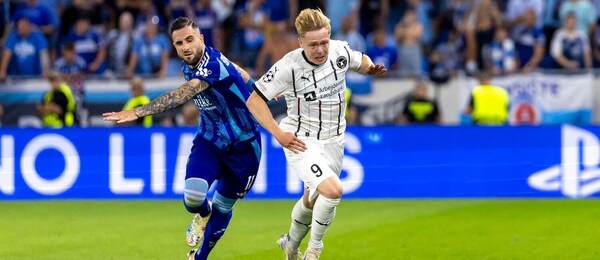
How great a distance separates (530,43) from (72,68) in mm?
7738

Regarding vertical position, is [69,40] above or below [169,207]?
above

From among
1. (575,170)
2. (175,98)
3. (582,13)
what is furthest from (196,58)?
(582,13)

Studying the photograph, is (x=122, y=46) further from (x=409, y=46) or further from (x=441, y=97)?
(x=441, y=97)

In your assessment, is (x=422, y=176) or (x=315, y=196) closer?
(x=315, y=196)

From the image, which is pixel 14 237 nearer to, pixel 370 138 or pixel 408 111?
pixel 370 138

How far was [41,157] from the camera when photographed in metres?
16.4

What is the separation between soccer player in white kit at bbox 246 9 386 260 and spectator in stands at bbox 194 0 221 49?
11.0 meters

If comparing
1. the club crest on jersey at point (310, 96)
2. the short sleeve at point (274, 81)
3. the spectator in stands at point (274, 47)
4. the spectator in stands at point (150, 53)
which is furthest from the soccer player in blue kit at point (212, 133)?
the spectator in stands at point (150, 53)

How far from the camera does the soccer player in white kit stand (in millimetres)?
9359

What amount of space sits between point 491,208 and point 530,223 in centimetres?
169

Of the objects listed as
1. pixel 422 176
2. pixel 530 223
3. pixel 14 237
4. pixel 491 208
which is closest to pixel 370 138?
pixel 422 176

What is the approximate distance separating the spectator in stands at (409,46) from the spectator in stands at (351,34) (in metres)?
0.68

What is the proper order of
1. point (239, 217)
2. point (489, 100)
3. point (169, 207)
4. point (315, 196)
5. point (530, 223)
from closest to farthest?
point (315, 196)
point (530, 223)
point (239, 217)
point (169, 207)
point (489, 100)

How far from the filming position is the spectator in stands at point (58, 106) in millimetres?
18375
